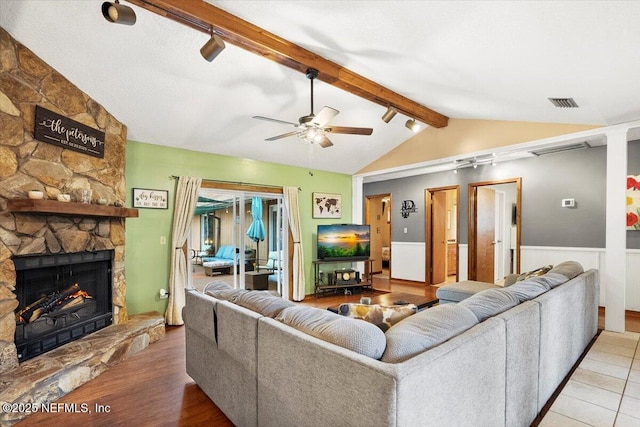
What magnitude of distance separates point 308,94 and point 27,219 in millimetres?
3021

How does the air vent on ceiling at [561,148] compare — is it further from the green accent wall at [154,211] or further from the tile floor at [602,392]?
the green accent wall at [154,211]

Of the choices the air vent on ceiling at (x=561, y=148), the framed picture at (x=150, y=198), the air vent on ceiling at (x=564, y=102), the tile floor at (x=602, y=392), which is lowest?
the tile floor at (x=602, y=392)

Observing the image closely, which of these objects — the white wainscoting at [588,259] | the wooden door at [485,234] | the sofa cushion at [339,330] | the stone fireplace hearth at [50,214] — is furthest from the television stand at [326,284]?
the sofa cushion at [339,330]

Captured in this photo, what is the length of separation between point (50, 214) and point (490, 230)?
270 inches

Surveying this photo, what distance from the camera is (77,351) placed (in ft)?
9.43

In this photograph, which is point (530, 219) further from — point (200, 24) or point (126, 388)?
point (126, 388)

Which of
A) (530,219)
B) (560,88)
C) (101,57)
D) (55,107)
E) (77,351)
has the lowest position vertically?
(77,351)

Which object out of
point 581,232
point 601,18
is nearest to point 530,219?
point 581,232

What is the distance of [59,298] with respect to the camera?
10.2 feet

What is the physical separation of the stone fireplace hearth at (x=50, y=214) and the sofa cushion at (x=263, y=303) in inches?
66.5

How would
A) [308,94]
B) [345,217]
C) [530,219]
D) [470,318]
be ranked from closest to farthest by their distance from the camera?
[470,318] → [308,94] → [530,219] → [345,217]

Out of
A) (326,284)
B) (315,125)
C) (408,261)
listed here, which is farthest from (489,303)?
(408,261)

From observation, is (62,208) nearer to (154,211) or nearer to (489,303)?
(154,211)

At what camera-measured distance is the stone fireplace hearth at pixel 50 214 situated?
254 cm
